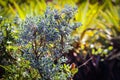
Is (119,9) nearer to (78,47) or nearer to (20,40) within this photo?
(78,47)

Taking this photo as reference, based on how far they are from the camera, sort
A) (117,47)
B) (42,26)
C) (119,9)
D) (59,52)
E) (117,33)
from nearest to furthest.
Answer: (42,26) → (59,52) → (117,47) → (117,33) → (119,9)

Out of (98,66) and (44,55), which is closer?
(44,55)

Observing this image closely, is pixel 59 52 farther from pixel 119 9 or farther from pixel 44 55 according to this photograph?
pixel 119 9

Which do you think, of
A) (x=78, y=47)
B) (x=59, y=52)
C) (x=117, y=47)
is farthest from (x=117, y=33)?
(x=59, y=52)

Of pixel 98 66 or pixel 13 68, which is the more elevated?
pixel 13 68

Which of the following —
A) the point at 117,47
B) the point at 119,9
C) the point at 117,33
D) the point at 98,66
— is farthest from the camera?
the point at 119,9

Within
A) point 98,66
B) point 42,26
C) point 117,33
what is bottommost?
point 98,66

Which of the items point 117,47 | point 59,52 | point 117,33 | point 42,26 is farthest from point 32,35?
point 117,33
